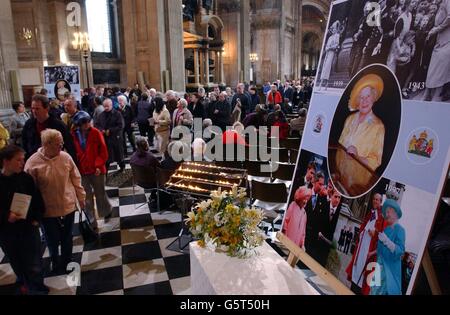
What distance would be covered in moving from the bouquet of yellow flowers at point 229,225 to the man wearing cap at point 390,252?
893 millimetres

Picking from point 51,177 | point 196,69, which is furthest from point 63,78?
point 196,69

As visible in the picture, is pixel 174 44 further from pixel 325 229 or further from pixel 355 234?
pixel 355 234

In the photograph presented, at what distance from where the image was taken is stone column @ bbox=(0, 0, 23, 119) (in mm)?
6844

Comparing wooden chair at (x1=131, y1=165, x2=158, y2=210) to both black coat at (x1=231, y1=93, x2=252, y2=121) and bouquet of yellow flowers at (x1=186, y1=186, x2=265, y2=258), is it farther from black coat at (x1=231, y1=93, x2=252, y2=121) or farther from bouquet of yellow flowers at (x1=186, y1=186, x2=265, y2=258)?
black coat at (x1=231, y1=93, x2=252, y2=121)

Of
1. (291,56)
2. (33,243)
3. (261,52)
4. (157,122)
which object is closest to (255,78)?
(261,52)

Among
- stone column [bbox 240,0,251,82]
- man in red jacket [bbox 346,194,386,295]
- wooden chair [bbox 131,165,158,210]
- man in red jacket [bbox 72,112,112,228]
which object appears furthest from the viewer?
stone column [bbox 240,0,251,82]

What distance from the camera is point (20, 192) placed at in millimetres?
2934

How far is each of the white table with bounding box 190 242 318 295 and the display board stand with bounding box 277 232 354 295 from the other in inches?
4.3

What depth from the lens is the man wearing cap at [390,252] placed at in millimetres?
1644

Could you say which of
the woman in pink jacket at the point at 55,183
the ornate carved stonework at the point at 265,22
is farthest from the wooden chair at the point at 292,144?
the ornate carved stonework at the point at 265,22

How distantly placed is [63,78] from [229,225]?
7602 mm
